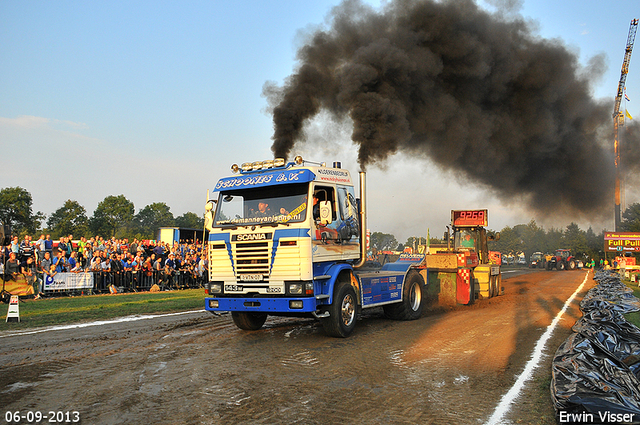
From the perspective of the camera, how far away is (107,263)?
1805 cm

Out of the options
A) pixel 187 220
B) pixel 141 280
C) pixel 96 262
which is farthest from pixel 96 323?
pixel 187 220

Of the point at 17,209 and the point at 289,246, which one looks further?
the point at 17,209

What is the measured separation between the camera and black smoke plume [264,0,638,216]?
13812 mm

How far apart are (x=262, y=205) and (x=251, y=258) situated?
1.04 m

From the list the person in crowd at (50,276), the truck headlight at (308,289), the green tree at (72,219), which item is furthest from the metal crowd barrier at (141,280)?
the green tree at (72,219)

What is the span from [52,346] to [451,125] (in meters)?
14.6

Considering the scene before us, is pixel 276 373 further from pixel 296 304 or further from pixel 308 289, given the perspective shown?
pixel 308 289

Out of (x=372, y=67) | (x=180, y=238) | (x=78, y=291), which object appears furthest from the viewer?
(x=180, y=238)

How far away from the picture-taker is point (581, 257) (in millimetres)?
57094

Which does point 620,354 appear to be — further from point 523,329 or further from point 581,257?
point 581,257

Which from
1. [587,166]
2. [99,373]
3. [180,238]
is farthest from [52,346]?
[180,238]

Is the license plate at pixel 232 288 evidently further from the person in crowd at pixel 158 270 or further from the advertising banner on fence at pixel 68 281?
the person in crowd at pixel 158 270

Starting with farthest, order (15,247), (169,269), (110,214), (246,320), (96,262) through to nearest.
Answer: (110,214), (169,269), (96,262), (15,247), (246,320)

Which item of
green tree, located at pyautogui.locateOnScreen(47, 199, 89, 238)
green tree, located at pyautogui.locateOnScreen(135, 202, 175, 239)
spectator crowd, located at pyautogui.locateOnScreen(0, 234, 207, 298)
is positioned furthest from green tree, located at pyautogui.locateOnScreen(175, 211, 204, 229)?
spectator crowd, located at pyautogui.locateOnScreen(0, 234, 207, 298)
